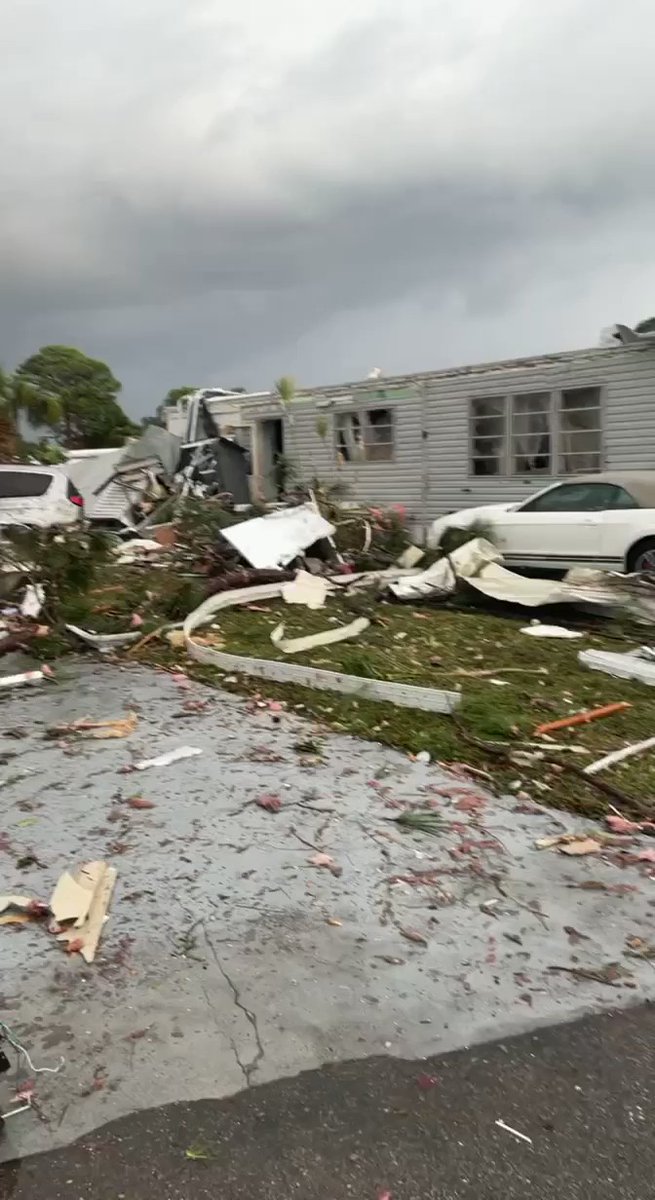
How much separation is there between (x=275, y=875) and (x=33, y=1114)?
145 cm

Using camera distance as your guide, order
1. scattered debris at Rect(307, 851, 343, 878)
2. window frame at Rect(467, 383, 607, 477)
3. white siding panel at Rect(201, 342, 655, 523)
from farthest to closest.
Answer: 1. window frame at Rect(467, 383, 607, 477)
2. white siding panel at Rect(201, 342, 655, 523)
3. scattered debris at Rect(307, 851, 343, 878)

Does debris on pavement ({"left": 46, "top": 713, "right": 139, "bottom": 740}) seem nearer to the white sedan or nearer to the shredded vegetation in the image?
the shredded vegetation

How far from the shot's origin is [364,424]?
1805cm

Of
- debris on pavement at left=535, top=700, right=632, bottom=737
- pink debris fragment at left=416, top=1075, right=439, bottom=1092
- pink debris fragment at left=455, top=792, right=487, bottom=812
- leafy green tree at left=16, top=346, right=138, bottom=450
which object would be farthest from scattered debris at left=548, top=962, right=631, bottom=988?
leafy green tree at left=16, top=346, right=138, bottom=450

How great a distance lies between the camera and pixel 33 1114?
240cm

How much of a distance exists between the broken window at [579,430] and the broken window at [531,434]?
248mm

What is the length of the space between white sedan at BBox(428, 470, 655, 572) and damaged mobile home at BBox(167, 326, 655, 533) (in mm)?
2970

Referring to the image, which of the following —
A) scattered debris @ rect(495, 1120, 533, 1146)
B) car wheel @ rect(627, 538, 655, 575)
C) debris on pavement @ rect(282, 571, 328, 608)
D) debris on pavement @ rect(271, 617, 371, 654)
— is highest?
car wheel @ rect(627, 538, 655, 575)

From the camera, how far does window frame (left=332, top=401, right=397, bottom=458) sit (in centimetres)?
1741

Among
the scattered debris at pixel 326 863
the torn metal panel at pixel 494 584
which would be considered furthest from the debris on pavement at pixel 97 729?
the torn metal panel at pixel 494 584

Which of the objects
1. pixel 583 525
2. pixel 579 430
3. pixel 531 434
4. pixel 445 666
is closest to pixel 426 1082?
pixel 445 666

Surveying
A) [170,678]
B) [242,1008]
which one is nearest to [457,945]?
[242,1008]

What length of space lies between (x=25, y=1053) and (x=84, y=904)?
801 millimetres

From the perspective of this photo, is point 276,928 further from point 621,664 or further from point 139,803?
point 621,664
